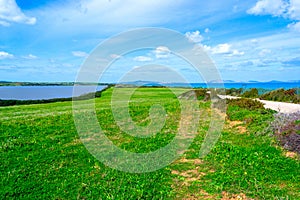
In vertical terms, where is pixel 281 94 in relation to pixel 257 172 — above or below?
above

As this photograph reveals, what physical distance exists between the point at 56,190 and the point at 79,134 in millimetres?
7302

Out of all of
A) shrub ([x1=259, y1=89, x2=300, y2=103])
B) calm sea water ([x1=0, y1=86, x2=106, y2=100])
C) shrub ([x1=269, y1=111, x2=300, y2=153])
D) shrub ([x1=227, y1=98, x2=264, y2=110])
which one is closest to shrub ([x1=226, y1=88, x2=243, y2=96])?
shrub ([x1=259, y1=89, x2=300, y2=103])

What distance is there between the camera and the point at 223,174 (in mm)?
8898

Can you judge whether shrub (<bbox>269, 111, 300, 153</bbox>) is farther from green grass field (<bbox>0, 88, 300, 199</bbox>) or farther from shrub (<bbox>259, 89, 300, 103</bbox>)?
shrub (<bbox>259, 89, 300, 103</bbox>)

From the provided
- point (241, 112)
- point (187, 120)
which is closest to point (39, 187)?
point (187, 120)

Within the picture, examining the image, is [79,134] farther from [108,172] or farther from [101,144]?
[108,172]

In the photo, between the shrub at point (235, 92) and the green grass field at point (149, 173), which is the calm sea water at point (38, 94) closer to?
the green grass field at point (149, 173)

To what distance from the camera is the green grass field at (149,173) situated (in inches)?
301

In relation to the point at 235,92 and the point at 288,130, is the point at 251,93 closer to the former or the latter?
the point at 235,92

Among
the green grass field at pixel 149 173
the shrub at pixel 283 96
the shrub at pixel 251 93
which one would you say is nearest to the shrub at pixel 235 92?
the shrub at pixel 251 93

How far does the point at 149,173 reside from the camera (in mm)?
9188

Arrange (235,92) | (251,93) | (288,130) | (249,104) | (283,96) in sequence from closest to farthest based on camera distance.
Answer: (288,130), (249,104), (283,96), (251,93), (235,92)

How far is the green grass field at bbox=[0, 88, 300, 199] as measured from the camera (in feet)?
25.1

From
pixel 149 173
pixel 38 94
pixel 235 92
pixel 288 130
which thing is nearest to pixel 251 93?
pixel 235 92
